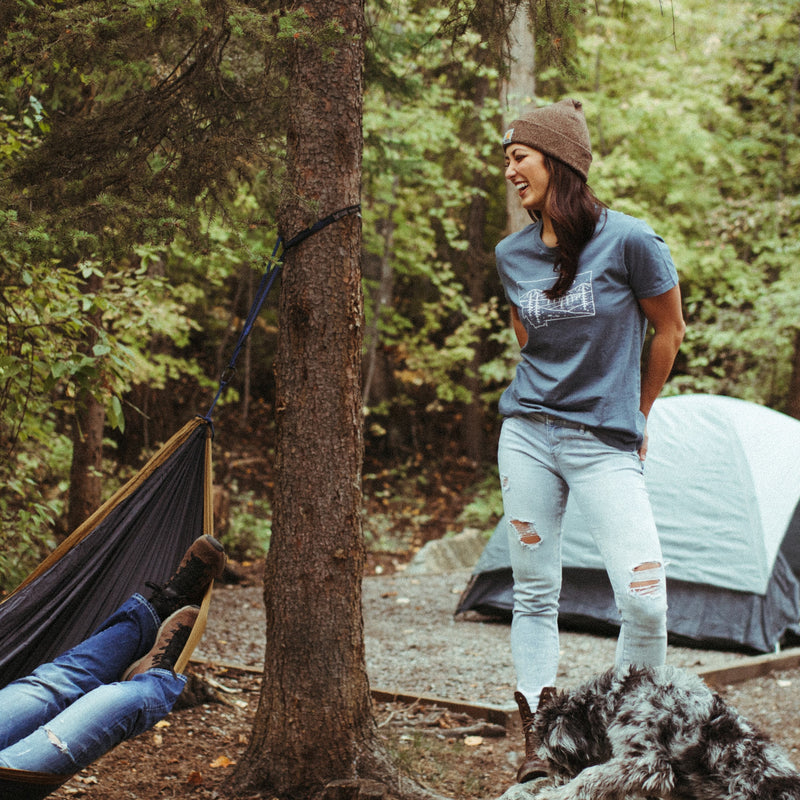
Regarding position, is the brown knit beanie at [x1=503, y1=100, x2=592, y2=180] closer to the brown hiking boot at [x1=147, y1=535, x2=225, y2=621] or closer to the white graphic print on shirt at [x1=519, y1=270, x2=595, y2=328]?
the white graphic print on shirt at [x1=519, y1=270, x2=595, y2=328]

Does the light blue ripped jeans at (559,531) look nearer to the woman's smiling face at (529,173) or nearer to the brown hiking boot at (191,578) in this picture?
the woman's smiling face at (529,173)

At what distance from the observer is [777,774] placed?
1.80m

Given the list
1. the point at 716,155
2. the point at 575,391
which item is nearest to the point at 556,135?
the point at 575,391

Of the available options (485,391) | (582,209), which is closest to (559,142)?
(582,209)

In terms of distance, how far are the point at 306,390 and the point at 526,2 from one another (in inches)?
74.2

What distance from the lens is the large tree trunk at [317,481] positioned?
2574 millimetres

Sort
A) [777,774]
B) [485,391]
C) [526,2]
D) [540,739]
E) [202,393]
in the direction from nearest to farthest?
1. [777,774]
2. [540,739]
3. [526,2]
4. [202,393]
5. [485,391]

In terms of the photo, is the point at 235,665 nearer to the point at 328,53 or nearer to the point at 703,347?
the point at 328,53

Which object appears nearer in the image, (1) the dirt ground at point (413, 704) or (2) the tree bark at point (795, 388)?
(1) the dirt ground at point (413, 704)

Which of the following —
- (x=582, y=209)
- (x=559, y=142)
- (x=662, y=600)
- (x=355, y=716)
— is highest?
→ (x=559, y=142)

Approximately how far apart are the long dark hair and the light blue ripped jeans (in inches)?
15.9

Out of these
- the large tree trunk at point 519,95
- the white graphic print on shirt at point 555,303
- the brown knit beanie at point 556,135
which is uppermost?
the large tree trunk at point 519,95

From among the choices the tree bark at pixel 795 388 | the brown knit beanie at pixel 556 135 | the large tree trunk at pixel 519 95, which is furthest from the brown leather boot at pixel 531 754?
the tree bark at pixel 795 388

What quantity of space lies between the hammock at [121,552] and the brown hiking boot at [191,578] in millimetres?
60
